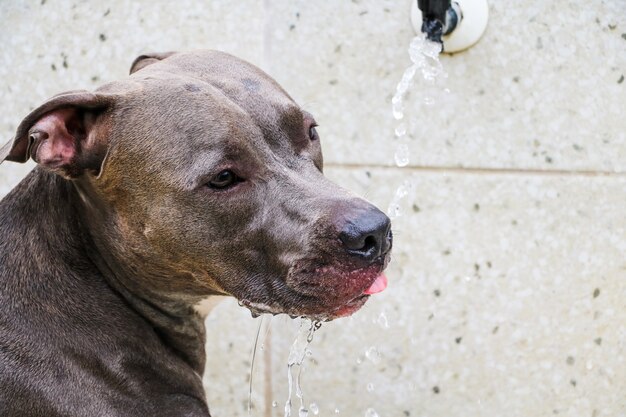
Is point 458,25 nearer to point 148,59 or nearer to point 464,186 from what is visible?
point 464,186

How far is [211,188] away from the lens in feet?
8.95

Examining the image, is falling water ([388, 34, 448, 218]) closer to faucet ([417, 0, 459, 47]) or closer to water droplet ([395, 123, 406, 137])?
water droplet ([395, 123, 406, 137])

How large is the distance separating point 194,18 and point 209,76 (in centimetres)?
128

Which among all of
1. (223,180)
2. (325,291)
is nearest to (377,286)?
(325,291)

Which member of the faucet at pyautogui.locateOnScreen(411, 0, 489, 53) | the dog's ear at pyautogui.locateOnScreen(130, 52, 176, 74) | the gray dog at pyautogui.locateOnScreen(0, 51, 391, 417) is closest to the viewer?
the gray dog at pyautogui.locateOnScreen(0, 51, 391, 417)

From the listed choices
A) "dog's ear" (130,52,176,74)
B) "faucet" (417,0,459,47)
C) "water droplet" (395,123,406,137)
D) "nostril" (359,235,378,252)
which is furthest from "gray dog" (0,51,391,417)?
"water droplet" (395,123,406,137)

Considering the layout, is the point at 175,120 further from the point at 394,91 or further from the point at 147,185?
the point at 394,91

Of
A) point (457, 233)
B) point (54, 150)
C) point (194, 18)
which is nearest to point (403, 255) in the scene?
point (457, 233)

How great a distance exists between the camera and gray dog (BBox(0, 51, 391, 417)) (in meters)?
2.68

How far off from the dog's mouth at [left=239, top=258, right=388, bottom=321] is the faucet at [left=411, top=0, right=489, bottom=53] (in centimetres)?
136

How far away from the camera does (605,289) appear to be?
392 cm

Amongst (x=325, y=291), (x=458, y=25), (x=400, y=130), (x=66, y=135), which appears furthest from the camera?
(x=400, y=130)

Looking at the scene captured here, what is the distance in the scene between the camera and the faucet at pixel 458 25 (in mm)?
3758

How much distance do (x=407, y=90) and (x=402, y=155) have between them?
26 centimetres
